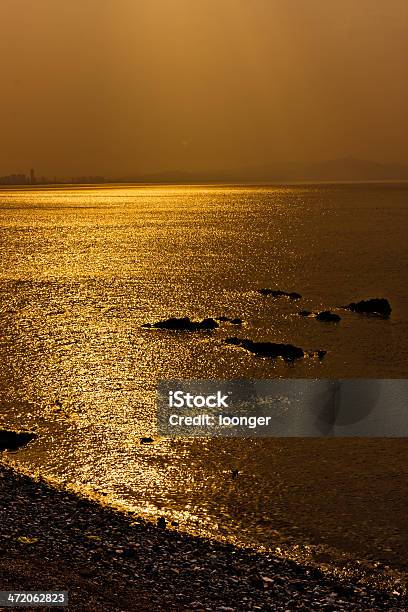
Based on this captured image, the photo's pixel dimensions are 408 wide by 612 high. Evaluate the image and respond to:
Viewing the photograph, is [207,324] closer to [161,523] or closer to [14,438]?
[14,438]

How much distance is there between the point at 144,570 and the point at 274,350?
28.0m

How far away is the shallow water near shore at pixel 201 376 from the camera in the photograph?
2098 cm

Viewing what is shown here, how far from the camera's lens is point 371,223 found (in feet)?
603

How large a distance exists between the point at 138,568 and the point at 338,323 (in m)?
39.2

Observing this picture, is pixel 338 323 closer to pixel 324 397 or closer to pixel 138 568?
pixel 324 397

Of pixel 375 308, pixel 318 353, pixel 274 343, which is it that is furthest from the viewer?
→ pixel 375 308

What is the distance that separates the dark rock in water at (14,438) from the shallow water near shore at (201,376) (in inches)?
22.7

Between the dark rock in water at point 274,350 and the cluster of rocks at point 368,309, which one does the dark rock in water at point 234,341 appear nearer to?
the dark rock in water at point 274,350

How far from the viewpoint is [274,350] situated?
42.8 meters

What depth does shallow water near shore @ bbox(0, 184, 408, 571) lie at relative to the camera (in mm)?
20984

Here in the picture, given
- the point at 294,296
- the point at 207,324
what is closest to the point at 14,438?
the point at 207,324

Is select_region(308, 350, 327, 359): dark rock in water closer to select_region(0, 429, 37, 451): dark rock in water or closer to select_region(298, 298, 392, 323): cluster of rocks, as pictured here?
select_region(298, 298, 392, 323): cluster of rocks

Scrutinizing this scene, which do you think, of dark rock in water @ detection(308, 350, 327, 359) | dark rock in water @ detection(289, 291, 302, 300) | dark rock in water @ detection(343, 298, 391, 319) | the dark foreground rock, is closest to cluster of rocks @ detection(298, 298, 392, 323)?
dark rock in water @ detection(343, 298, 391, 319)

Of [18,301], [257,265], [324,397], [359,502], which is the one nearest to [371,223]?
[257,265]
